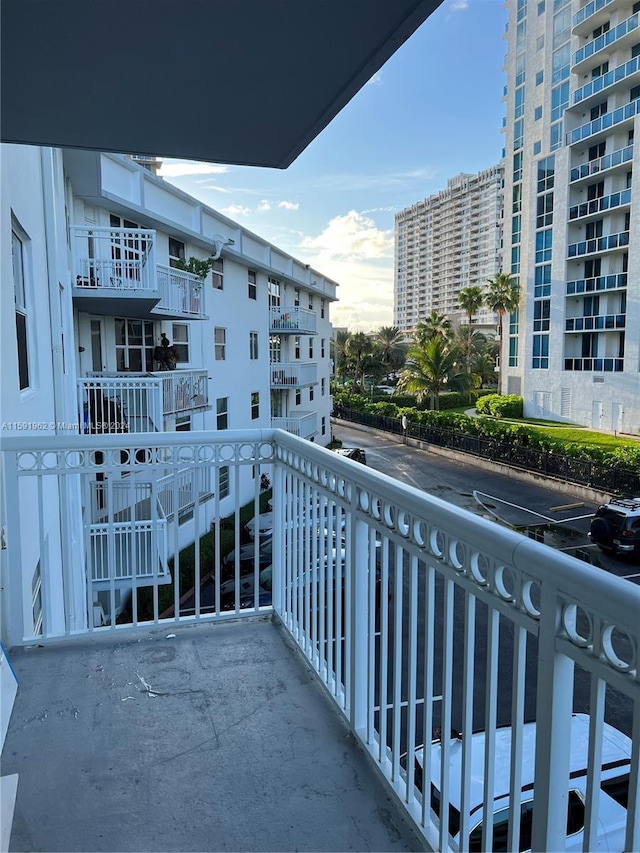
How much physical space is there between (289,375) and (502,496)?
841 centimetres

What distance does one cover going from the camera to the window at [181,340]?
41.7 ft

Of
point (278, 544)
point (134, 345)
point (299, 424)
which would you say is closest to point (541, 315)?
point (299, 424)

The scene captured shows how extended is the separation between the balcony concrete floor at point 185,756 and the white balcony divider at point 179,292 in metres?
7.57

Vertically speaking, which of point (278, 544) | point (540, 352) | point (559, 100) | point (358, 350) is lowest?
point (278, 544)

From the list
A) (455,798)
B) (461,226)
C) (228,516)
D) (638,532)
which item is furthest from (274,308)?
(461,226)

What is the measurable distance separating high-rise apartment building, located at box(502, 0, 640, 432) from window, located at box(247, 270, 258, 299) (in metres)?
18.0

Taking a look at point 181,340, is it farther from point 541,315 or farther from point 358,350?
point 358,350

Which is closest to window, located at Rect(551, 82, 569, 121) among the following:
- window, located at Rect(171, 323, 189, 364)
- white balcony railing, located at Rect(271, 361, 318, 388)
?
white balcony railing, located at Rect(271, 361, 318, 388)

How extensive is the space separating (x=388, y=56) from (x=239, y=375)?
15.1 m

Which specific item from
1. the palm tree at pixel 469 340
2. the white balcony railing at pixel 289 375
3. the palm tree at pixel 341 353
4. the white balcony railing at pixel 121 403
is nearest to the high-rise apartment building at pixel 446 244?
the palm tree at pixel 469 340

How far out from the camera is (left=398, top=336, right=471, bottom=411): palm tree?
28.4 m

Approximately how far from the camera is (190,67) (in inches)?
66.2

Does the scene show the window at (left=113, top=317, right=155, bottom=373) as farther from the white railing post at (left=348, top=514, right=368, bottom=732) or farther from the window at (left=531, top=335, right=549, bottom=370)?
the window at (left=531, top=335, right=549, bottom=370)

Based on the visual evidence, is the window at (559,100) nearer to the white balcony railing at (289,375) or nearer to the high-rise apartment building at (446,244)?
the white balcony railing at (289,375)
